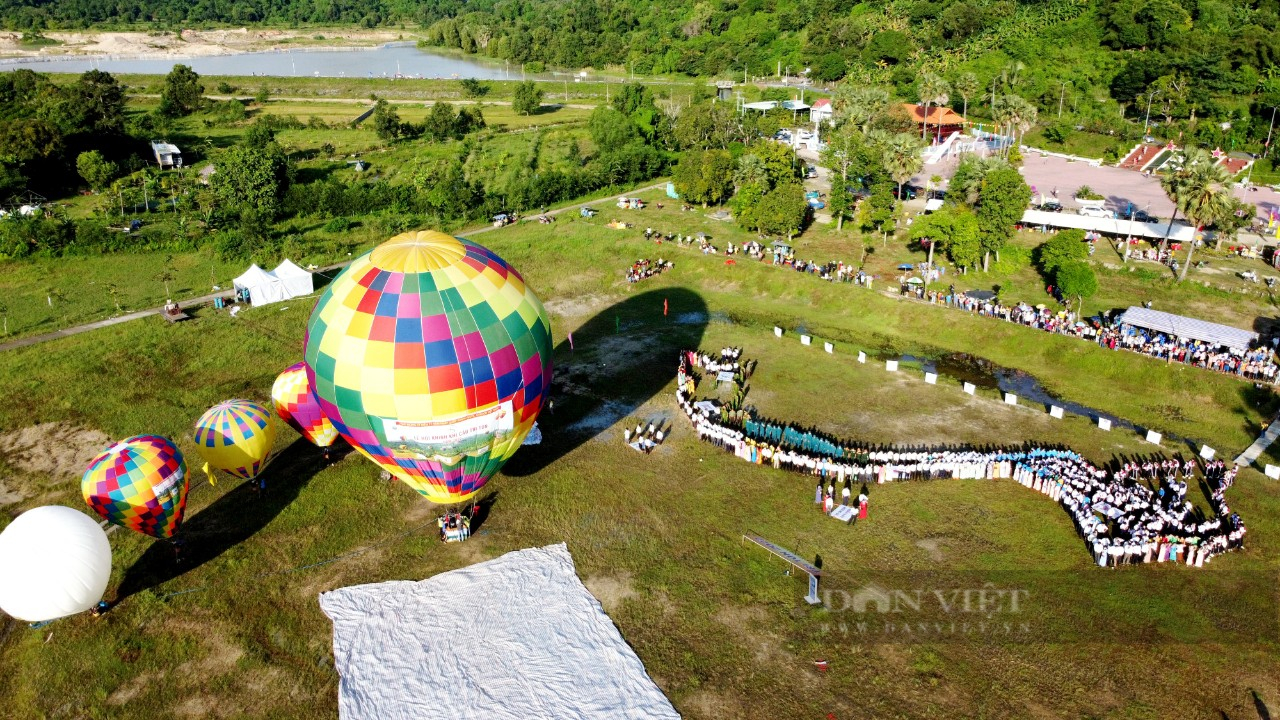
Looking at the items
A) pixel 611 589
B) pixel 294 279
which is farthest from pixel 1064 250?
pixel 294 279

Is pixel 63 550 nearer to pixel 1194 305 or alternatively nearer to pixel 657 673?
pixel 657 673

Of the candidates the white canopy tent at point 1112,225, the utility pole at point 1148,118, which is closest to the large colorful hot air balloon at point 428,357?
the white canopy tent at point 1112,225

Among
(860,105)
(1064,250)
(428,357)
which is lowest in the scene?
(1064,250)

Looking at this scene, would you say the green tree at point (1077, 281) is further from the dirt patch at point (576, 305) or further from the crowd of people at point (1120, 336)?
the dirt patch at point (576, 305)

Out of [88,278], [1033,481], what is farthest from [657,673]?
[88,278]

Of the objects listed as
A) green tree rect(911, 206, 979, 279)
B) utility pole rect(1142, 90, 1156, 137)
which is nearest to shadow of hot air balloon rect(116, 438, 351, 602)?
green tree rect(911, 206, 979, 279)

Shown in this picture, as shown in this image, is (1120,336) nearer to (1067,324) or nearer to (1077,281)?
(1067,324)

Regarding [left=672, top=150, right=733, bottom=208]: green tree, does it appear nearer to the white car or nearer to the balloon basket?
the white car
